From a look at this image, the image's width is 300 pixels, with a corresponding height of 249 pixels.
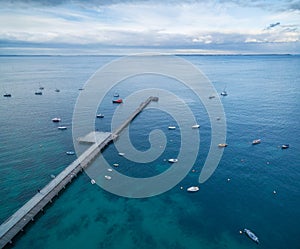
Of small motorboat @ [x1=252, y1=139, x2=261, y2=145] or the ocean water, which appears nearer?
the ocean water

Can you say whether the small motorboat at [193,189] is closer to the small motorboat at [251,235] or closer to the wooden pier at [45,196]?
the small motorboat at [251,235]

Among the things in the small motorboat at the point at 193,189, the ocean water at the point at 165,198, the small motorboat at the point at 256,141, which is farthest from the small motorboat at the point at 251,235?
the small motorboat at the point at 256,141

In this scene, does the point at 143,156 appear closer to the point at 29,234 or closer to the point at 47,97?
the point at 29,234

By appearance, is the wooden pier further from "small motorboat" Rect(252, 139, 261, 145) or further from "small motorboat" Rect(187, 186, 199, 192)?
"small motorboat" Rect(252, 139, 261, 145)

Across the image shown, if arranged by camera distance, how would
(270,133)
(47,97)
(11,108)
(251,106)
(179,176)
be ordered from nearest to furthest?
(179,176)
(270,133)
(11,108)
(251,106)
(47,97)

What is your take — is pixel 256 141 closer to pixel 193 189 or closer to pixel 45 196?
pixel 193 189

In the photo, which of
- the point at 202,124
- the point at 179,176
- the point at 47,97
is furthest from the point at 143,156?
the point at 47,97

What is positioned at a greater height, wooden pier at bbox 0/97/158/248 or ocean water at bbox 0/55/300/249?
wooden pier at bbox 0/97/158/248

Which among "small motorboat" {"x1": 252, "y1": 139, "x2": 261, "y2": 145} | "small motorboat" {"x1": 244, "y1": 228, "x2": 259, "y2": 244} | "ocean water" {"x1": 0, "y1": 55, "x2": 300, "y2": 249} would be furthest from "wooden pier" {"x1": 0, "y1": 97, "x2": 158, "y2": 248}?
"small motorboat" {"x1": 252, "y1": 139, "x2": 261, "y2": 145}

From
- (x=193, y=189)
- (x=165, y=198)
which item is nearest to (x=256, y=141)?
(x=193, y=189)
